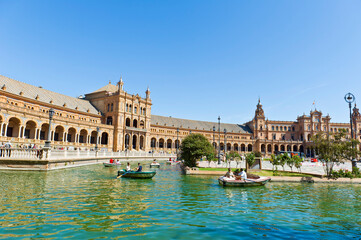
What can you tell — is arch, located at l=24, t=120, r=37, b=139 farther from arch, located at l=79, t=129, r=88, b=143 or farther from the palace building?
arch, located at l=79, t=129, r=88, b=143

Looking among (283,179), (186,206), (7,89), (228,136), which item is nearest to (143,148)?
(7,89)

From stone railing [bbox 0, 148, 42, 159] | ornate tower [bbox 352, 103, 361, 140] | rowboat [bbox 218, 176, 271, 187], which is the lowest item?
rowboat [bbox 218, 176, 271, 187]

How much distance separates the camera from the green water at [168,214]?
26.1 ft

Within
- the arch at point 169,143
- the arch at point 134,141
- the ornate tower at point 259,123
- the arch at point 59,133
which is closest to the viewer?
the arch at point 59,133

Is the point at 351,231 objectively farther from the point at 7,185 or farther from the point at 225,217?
the point at 7,185

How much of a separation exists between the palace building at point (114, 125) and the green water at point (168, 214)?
33.2 meters

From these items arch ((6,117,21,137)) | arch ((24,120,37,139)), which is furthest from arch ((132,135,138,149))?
arch ((6,117,21,137))

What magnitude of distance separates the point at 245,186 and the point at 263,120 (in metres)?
102

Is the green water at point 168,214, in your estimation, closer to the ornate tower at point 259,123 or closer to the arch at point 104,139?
the arch at point 104,139

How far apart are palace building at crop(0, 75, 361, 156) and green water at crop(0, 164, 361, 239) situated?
109 ft

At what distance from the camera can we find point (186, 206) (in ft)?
38.7

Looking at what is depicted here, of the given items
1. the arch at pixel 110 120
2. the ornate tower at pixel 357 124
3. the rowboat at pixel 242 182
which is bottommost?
the rowboat at pixel 242 182

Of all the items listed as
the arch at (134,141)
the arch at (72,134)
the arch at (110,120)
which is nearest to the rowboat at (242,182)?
the arch at (72,134)

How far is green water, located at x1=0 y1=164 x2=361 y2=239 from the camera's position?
26.1ft
